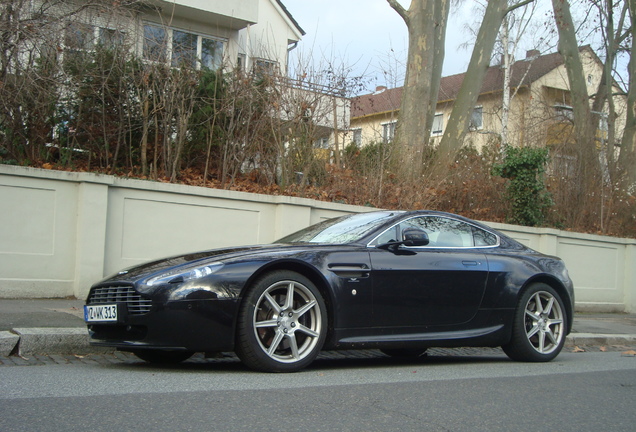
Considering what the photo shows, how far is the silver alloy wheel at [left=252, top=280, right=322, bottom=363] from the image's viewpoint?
5758 mm

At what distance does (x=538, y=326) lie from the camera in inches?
295

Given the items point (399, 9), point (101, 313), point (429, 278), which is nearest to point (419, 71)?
point (399, 9)

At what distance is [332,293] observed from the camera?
6070 mm

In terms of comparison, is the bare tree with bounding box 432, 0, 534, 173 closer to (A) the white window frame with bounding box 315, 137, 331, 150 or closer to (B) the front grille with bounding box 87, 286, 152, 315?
(A) the white window frame with bounding box 315, 137, 331, 150

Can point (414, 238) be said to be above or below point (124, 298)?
above

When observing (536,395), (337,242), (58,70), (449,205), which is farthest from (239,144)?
(536,395)

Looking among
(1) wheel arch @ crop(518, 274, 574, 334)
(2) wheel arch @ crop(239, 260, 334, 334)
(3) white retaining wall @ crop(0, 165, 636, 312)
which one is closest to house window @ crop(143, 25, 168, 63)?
(3) white retaining wall @ crop(0, 165, 636, 312)

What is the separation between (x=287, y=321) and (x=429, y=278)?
1.55 m

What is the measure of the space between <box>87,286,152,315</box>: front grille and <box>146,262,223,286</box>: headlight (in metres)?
0.15

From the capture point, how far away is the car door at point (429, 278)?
6.40 m

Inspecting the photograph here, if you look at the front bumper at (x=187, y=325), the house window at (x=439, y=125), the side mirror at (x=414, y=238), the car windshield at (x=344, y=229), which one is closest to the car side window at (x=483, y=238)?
the car windshield at (x=344, y=229)

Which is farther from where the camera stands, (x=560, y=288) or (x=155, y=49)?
(x=155, y=49)

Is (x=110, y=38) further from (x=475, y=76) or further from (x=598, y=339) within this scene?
(x=475, y=76)

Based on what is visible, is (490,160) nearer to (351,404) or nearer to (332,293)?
(332,293)
